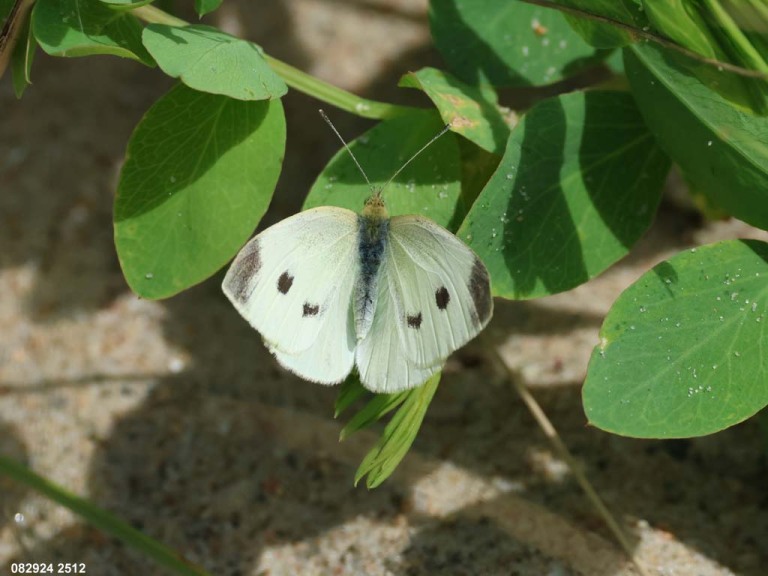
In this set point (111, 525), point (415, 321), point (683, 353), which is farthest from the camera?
point (111, 525)

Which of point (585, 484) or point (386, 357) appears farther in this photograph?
point (585, 484)

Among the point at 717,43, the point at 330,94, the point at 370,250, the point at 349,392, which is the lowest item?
the point at 349,392

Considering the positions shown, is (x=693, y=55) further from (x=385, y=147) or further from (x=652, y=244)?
(x=652, y=244)

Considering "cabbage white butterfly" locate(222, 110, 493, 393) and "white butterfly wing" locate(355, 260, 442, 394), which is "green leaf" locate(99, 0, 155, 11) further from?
"white butterfly wing" locate(355, 260, 442, 394)

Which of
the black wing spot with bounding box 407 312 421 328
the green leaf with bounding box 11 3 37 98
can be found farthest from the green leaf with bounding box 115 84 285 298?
the black wing spot with bounding box 407 312 421 328

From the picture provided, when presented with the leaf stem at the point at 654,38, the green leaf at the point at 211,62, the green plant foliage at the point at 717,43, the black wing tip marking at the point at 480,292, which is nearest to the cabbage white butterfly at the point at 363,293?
the black wing tip marking at the point at 480,292

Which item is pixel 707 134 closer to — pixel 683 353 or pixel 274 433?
pixel 683 353

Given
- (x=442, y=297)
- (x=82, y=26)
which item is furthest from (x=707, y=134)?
(x=82, y=26)
